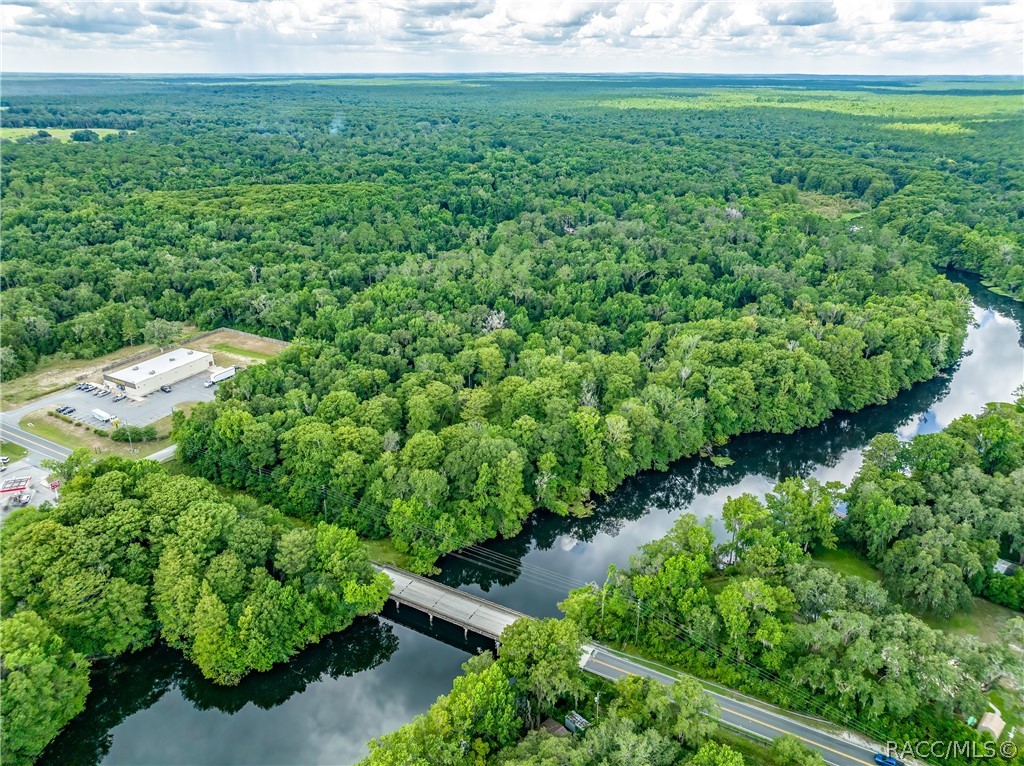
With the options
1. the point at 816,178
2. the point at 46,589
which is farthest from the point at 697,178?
the point at 46,589

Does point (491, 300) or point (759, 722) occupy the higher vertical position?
point (491, 300)

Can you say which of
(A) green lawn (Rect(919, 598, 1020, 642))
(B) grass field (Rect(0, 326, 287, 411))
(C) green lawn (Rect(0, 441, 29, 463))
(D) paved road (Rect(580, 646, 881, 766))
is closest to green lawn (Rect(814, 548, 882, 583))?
(A) green lawn (Rect(919, 598, 1020, 642))

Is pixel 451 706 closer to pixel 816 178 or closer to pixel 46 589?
pixel 46 589

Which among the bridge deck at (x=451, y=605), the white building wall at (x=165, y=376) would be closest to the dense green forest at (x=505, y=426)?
the bridge deck at (x=451, y=605)

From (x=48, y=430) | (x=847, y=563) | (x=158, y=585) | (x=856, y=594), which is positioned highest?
(x=856, y=594)

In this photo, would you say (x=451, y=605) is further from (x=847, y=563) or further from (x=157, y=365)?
(x=157, y=365)

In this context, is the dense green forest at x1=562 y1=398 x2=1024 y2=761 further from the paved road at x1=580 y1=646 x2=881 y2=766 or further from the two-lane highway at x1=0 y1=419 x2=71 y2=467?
the two-lane highway at x1=0 y1=419 x2=71 y2=467

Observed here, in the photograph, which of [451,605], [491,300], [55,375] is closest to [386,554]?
[451,605]
